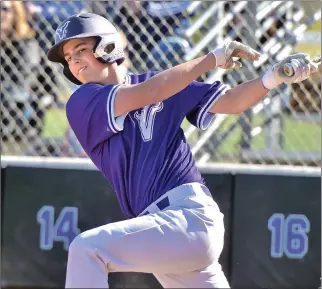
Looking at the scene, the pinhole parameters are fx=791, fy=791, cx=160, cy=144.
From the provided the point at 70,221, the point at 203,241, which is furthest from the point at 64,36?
the point at 70,221

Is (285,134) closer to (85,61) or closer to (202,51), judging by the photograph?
(202,51)

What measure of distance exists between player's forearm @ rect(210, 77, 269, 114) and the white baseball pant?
0.52 metres

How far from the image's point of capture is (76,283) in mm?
3182

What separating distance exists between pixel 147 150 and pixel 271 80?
651 mm

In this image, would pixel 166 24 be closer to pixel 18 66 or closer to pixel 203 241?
pixel 18 66

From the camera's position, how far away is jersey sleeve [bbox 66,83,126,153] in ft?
11.2

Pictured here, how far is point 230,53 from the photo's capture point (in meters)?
3.46

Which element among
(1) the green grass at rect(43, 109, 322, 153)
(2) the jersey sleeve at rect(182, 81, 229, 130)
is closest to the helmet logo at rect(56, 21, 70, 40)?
(2) the jersey sleeve at rect(182, 81, 229, 130)

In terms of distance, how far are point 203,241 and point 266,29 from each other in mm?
3217

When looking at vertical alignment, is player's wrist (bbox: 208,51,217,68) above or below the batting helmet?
below

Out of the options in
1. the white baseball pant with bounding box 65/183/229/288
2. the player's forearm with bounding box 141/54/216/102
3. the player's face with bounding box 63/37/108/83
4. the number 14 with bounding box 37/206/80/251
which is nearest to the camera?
the white baseball pant with bounding box 65/183/229/288

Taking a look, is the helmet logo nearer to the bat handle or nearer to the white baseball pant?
the white baseball pant

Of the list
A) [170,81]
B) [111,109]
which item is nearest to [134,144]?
[111,109]

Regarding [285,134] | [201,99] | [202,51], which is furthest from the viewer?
[285,134]
